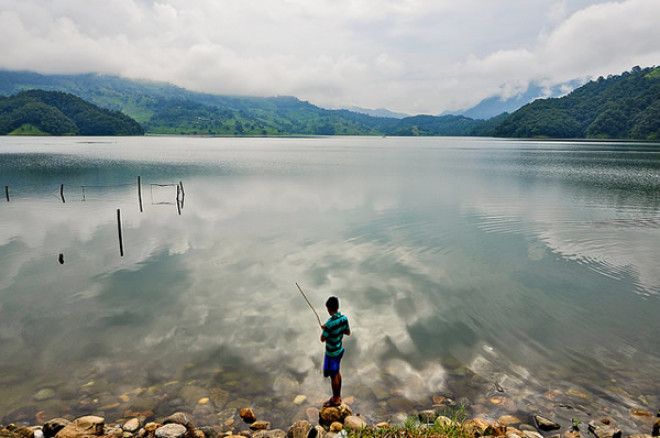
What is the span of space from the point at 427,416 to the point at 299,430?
407 centimetres

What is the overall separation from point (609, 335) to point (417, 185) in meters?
51.7

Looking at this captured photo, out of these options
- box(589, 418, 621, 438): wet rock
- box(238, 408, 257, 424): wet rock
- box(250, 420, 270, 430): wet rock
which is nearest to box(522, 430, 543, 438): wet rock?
box(589, 418, 621, 438): wet rock

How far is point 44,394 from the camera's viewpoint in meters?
13.9

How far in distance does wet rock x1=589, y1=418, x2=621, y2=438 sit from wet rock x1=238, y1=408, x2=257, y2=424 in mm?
10143

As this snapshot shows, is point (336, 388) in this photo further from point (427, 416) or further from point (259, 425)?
point (427, 416)

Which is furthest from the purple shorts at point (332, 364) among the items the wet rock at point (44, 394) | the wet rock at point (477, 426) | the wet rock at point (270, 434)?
the wet rock at point (44, 394)

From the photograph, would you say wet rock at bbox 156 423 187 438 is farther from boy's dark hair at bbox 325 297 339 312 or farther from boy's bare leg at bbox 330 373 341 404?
boy's dark hair at bbox 325 297 339 312

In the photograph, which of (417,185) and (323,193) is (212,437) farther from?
(417,185)

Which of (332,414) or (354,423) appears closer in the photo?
(354,423)

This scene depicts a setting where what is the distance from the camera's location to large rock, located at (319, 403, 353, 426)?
12412mm

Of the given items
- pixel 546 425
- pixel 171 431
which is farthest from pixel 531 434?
pixel 171 431

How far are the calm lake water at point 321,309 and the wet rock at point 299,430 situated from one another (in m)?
1.10

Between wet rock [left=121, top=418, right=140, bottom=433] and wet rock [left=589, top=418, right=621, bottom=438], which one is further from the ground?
wet rock [left=121, top=418, right=140, bottom=433]

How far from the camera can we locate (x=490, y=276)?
26062mm
